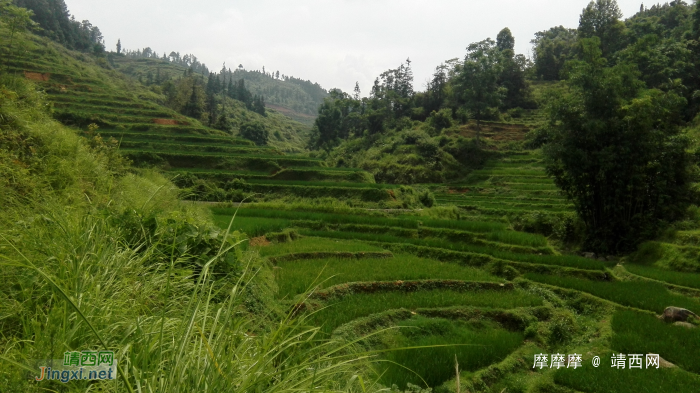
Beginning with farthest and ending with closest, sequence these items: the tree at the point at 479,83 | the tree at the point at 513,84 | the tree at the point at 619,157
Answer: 1. the tree at the point at 513,84
2. the tree at the point at 479,83
3. the tree at the point at 619,157

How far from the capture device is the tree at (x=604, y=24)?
4475 centimetres

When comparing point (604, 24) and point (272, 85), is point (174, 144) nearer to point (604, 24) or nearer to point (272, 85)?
point (604, 24)

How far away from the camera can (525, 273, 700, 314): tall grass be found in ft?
28.8

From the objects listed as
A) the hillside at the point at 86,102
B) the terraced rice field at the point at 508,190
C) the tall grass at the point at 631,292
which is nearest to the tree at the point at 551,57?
the terraced rice field at the point at 508,190

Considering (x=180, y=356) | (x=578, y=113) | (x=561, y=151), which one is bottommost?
(x=180, y=356)

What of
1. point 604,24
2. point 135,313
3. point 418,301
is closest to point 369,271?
point 418,301

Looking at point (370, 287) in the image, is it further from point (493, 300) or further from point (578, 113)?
point (578, 113)

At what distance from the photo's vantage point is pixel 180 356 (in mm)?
1686

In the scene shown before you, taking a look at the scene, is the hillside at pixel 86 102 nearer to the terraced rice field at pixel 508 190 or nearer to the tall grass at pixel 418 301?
the terraced rice field at pixel 508 190

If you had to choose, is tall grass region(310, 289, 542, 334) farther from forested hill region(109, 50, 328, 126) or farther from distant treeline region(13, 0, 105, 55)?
forested hill region(109, 50, 328, 126)

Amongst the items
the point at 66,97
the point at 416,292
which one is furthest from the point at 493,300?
the point at 66,97

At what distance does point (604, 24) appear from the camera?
46.3 meters

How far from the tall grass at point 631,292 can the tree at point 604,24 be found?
143ft

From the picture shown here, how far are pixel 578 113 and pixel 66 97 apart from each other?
127 feet
